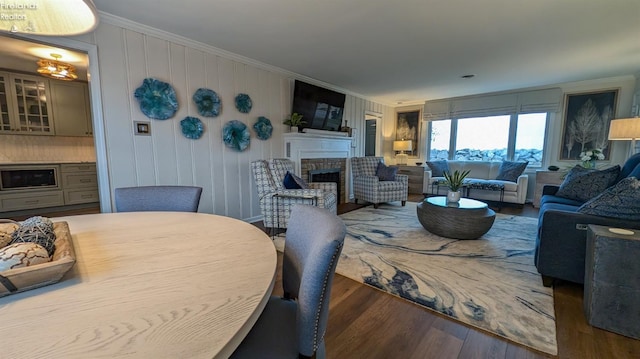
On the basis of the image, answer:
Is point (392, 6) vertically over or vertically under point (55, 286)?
over

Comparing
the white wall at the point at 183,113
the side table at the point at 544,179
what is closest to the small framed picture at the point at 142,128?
the white wall at the point at 183,113

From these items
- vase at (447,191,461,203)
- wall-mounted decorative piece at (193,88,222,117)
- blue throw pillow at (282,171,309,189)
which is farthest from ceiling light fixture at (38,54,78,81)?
vase at (447,191,461,203)

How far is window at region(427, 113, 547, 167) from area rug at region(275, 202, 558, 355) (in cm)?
255

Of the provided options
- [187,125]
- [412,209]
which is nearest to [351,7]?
[187,125]

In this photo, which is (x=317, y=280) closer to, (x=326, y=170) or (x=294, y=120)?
(x=294, y=120)

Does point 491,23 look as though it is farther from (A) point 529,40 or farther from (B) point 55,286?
(B) point 55,286

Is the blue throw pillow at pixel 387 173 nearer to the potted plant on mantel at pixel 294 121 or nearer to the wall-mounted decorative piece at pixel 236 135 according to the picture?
the potted plant on mantel at pixel 294 121

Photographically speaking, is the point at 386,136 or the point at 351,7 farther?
the point at 386,136

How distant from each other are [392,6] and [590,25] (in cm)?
208

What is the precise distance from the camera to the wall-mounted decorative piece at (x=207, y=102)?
304 cm

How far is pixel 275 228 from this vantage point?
343 cm

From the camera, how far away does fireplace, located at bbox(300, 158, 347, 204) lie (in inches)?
171

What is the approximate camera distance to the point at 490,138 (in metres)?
5.64

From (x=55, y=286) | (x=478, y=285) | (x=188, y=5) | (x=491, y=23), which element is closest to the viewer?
(x=55, y=286)
